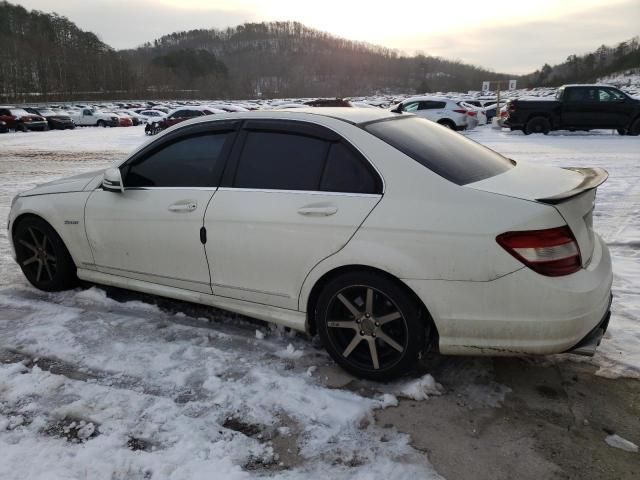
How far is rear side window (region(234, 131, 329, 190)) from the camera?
3271 mm

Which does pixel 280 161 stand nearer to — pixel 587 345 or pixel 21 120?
pixel 587 345

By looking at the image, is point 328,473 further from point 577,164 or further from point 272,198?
point 577,164

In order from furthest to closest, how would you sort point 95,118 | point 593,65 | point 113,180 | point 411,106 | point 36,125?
point 593,65 → point 95,118 → point 36,125 → point 411,106 → point 113,180

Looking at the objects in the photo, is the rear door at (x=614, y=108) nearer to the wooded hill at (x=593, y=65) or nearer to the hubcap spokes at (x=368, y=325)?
the hubcap spokes at (x=368, y=325)

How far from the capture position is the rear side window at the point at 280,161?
3.27 metres

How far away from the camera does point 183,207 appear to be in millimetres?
3641

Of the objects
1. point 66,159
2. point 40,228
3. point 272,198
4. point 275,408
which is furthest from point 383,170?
point 66,159

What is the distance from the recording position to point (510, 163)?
3.70 m

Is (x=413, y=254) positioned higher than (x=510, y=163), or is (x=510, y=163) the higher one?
(x=510, y=163)

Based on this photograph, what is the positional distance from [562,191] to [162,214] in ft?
8.55

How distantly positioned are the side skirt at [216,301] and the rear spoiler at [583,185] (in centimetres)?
159

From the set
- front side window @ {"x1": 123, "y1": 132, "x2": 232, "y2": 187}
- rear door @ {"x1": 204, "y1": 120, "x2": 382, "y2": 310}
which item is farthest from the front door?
rear door @ {"x1": 204, "y1": 120, "x2": 382, "y2": 310}

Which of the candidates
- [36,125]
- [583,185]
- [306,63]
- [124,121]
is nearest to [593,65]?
[306,63]

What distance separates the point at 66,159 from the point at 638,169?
15031 millimetres
